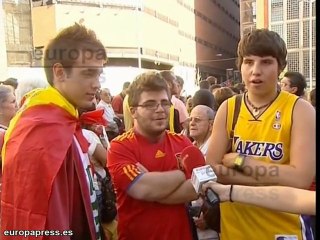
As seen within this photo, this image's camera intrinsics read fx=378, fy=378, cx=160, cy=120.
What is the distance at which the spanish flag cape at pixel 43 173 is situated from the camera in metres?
1.32

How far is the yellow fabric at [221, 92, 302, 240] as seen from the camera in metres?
1.69

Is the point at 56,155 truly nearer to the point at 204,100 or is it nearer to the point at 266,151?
the point at 266,151

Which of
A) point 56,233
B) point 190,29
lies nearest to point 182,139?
point 56,233

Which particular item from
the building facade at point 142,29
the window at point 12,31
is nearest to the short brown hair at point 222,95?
the building facade at point 142,29

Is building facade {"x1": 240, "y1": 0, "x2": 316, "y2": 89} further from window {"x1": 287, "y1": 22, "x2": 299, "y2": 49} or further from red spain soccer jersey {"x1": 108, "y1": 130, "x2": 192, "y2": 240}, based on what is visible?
red spain soccer jersey {"x1": 108, "y1": 130, "x2": 192, "y2": 240}

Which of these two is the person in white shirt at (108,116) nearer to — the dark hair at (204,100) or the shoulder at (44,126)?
the dark hair at (204,100)

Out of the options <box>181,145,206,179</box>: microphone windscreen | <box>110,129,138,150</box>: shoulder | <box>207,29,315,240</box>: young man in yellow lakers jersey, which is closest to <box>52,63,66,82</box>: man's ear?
<box>110,129,138,150</box>: shoulder

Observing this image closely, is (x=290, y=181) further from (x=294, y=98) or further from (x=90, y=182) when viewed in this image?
(x=90, y=182)

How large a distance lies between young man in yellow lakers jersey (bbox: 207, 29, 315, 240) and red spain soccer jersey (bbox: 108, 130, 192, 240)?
0.23 m

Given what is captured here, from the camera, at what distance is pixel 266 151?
5.58 feet

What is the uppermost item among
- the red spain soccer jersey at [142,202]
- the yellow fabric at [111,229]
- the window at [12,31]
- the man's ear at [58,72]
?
the window at [12,31]

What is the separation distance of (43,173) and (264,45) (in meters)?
1.11

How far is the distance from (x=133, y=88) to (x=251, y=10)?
35.1 metres

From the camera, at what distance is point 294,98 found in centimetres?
174
